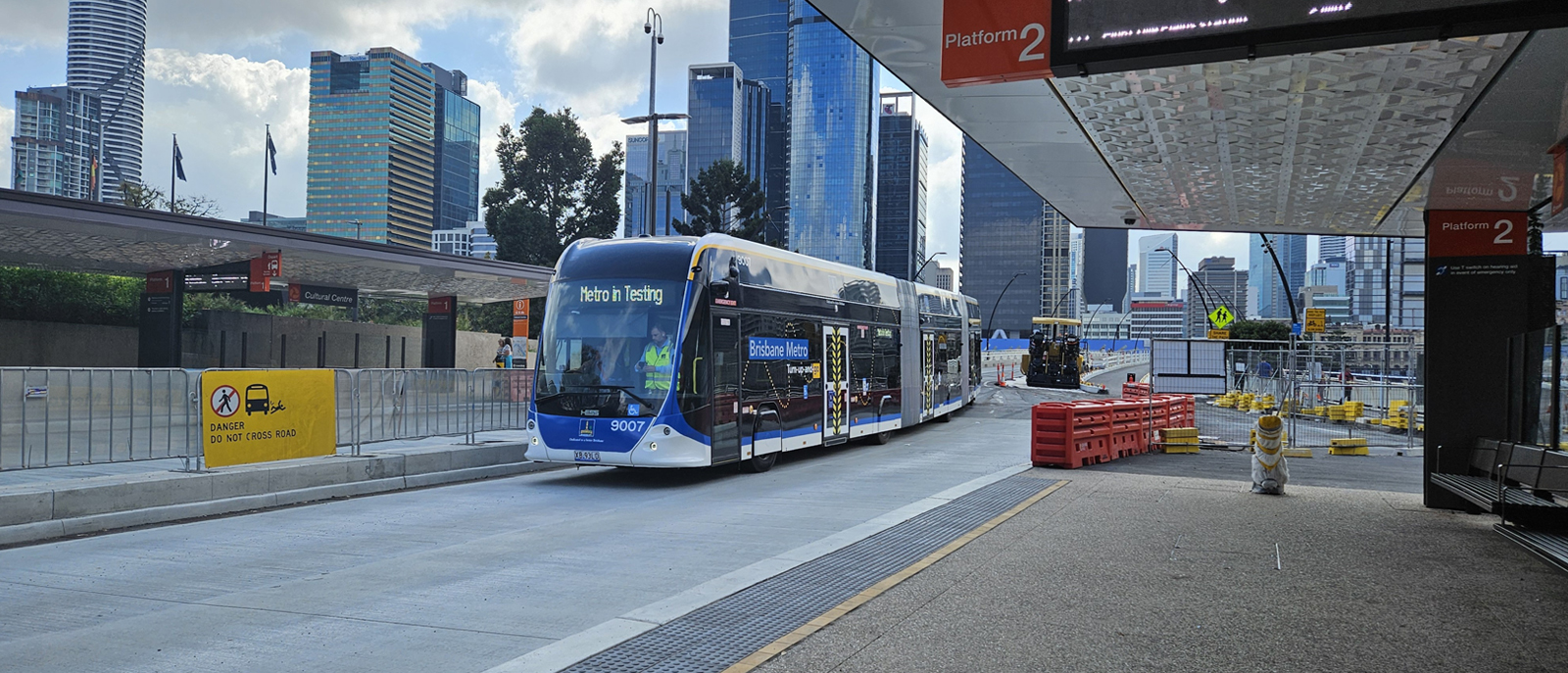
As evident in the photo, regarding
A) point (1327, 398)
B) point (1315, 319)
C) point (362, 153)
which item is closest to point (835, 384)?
point (1327, 398)

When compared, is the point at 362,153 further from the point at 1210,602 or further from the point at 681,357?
the point at 1210,602

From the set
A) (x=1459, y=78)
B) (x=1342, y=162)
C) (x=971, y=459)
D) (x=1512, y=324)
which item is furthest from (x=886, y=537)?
(x=971, y=459)

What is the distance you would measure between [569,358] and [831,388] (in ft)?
19.2

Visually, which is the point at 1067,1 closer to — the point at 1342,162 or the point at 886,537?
the point at 886,537

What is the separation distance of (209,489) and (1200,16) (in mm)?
10946

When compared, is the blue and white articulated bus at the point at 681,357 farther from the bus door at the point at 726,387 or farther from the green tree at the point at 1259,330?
the green tree at the point at 1259,330

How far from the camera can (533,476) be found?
1571cm

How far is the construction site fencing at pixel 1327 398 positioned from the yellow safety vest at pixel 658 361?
12.9 meters

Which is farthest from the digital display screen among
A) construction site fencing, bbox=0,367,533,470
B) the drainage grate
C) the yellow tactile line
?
construction site fencing, bbox=0,367,533,470

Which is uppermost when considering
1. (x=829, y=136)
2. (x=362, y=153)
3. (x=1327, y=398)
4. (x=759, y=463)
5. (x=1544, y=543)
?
(x=829, y=136)

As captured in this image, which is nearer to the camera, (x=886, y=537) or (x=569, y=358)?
(x=886, y=537)

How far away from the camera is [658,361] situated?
46.0 feet

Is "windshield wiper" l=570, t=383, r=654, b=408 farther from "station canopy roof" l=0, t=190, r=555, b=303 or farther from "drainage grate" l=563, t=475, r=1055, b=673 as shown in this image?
"station canopy roof" l=0, t=190, r=555, b=303

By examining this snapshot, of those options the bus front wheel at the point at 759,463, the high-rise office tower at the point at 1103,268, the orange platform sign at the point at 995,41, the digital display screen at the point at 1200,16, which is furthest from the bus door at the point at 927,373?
the high-rise office tower at the point at 1103,268
